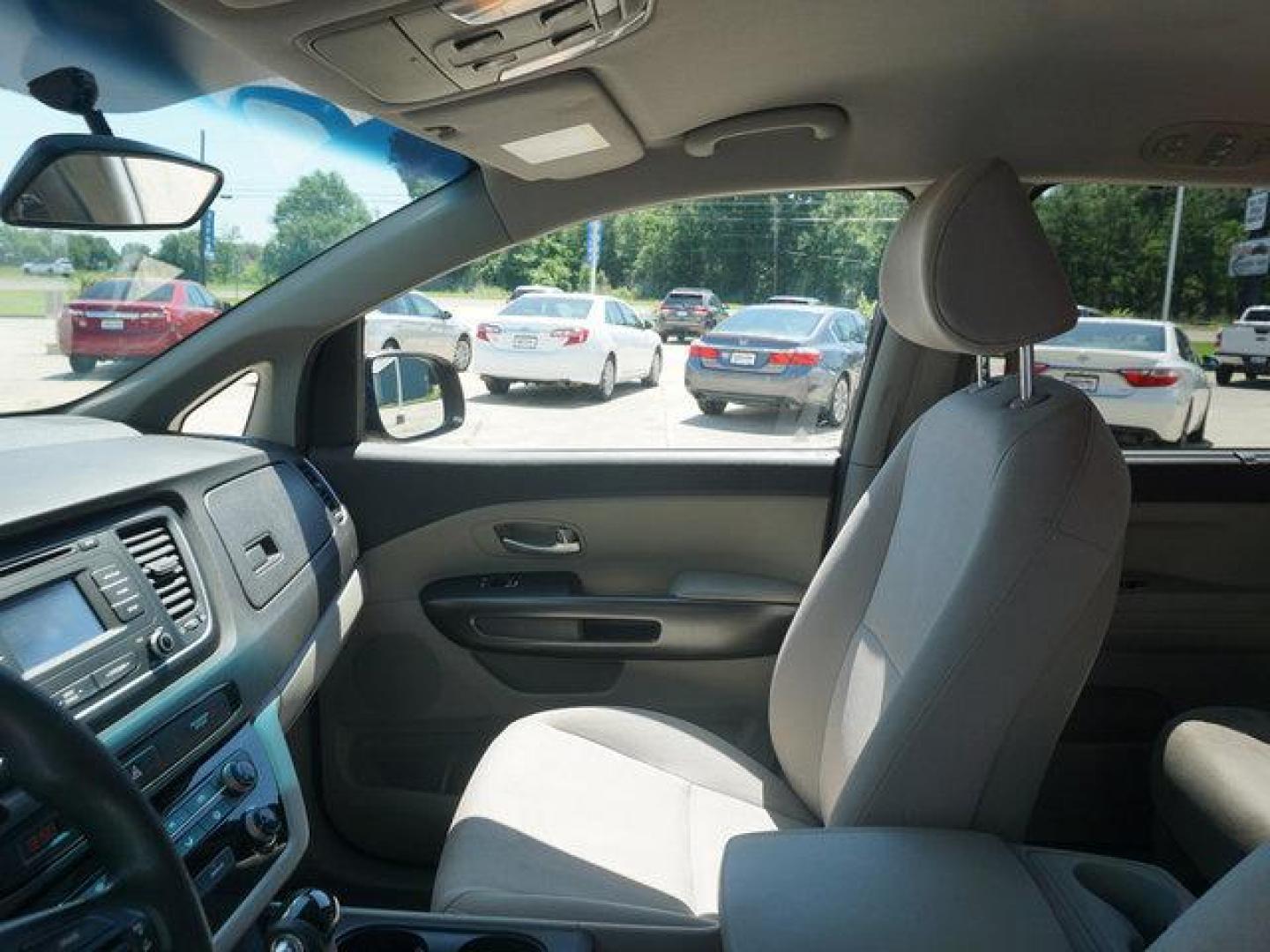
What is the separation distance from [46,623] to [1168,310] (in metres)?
2.47

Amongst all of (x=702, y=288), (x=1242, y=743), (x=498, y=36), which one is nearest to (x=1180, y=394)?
(x=1242, y=743)

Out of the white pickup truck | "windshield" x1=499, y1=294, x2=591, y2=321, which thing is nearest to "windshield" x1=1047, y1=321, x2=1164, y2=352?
the white pickup truck

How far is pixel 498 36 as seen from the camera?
1.59 metres

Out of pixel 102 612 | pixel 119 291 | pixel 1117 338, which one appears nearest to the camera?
pixel 102 612

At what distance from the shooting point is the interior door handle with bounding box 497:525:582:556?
267 centimetres

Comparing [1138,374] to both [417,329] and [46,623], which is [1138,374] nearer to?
[417,329]

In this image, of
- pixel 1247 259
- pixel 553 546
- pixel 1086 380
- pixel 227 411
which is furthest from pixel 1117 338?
pixel 227 411

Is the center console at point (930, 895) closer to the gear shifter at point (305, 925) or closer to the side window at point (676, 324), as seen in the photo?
the gear shifter at point (305, 925)

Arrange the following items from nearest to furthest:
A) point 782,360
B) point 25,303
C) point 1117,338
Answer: point 25,303 → point 1117,338 → point 782,360

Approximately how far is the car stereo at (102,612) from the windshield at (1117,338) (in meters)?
2.03

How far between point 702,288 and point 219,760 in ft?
5.30

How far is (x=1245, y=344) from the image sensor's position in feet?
8.64

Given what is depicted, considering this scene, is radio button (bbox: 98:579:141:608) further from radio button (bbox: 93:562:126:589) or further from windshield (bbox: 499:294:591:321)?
windshield (bbox: 499:294:591:321)

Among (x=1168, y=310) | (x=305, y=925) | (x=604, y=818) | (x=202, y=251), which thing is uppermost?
(x=202, y=251)
